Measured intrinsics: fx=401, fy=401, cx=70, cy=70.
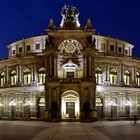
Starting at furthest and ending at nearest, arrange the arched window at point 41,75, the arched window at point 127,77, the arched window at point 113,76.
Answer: the arched window at point 127,77 → the arched window at point 113,76 → the arched window at point 41,75

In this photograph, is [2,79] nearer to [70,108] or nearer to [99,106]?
[70,108]

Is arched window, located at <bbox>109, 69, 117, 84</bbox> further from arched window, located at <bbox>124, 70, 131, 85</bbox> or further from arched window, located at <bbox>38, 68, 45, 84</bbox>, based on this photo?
arched window, located at <bbox>38, 68, 45, 84</bbox>

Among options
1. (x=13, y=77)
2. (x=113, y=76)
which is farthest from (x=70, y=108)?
(x=13, y=77)

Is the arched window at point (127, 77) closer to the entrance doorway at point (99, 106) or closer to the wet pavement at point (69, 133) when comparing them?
the entrance doorway at point (99, 106)

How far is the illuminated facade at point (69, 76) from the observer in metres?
78.0

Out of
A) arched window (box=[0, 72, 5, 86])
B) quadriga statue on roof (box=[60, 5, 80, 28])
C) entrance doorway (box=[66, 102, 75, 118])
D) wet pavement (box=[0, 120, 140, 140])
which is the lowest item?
wet pavement (box=[0, 120, 140, 140])

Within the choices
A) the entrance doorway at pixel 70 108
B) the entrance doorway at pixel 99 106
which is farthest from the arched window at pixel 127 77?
the entrance doorway at pixel 70 108

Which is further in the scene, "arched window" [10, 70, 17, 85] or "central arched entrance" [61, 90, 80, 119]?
"arched window" [10, 70, 17, 85]

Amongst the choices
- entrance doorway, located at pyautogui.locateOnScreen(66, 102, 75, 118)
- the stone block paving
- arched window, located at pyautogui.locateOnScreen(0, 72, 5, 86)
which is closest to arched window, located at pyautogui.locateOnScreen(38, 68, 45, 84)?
entrance doorway, located at pyautogui.locateOnScreen(66, 102, 75, 118)

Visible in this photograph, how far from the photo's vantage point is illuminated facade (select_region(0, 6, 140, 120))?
3071 inches

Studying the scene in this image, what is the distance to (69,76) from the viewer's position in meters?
83.1

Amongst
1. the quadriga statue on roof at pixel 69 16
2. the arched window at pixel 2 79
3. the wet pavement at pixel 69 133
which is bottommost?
the wet pavement at pixel 69 133

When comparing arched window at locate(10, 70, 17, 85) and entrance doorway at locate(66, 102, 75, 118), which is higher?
arched window at locate(10, 70, 17, 85)

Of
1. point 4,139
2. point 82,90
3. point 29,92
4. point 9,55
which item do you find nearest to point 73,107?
point 82,90
